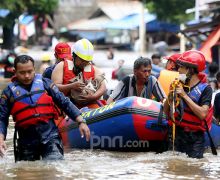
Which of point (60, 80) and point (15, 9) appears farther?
point (15, 9)

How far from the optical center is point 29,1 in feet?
159

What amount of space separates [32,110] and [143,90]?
108 inches

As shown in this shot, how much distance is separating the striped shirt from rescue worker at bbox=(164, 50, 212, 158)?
160 centimetres

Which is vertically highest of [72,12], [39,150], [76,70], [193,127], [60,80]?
[72,12]

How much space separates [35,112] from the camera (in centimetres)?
839

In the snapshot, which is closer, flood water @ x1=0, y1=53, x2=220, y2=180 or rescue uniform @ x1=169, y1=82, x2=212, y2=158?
flood water @ x1=0, y1=53, x2=220, y2=180

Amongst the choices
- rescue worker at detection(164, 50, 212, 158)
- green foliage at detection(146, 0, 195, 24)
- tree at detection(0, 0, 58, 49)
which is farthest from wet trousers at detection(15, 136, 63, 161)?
green foliage at detection(146, 0, 195, 24)

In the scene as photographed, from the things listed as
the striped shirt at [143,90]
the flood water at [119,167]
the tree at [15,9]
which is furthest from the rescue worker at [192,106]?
the tree at [15,9]

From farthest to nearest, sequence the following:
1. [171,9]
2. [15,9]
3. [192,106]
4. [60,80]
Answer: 1. [171,9]
2. [15,9]
3. [60,80]
4. [192,106]

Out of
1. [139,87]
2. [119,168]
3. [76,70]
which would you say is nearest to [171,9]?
[139,87]

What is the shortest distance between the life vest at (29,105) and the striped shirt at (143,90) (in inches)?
100

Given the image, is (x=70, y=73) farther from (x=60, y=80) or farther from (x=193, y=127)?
(x=193, y=127)

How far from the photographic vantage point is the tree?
44.3 metres

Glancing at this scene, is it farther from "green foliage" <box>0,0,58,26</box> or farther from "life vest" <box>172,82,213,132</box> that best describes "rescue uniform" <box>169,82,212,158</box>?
"green foliage" <box>0,0,58,26</box>
